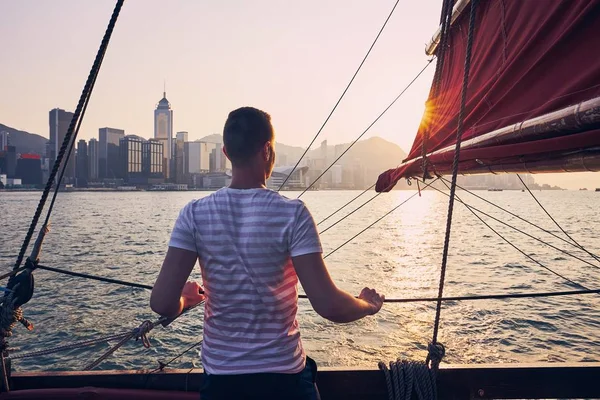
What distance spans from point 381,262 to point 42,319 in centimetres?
1531

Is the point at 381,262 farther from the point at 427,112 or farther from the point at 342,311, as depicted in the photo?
the point at 342,311

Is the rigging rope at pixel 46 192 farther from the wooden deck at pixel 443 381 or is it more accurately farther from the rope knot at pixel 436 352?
the rope knot at pixel 436 352

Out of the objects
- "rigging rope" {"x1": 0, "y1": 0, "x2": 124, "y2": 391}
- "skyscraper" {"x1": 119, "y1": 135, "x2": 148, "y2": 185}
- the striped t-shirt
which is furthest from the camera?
"skyscraper" {"x1": 119, "y1": 135, "x2": 148, "y2": 185}

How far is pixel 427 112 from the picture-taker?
213 inches

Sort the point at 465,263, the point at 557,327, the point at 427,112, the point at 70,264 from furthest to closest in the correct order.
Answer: the point at 465,263 < the point at 70,264 < the point at 557,327 < the point at 427,112

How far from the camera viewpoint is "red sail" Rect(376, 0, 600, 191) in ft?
8.69

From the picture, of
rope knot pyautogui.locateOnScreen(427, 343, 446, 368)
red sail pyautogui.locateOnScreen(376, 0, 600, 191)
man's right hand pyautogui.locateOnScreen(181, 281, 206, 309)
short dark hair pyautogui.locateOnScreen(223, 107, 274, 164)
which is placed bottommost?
rope knot pyautogui.locateOnScreen(427, 343, 446, 368)

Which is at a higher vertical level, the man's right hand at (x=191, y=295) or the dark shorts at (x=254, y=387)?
the man's right hand at (x=191, y=295)

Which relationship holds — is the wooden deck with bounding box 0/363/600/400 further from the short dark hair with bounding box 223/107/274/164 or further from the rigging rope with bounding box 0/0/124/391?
the short dark hair with bounding box 223/107/274/164

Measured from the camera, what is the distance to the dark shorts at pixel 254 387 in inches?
64.9

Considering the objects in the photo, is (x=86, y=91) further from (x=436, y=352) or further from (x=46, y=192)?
(x=436, y=352)

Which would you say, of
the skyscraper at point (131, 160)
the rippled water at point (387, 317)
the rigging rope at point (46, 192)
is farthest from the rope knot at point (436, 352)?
the skyscraper at point (131, 160)

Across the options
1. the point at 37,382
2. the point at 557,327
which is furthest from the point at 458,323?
the point at 37,382

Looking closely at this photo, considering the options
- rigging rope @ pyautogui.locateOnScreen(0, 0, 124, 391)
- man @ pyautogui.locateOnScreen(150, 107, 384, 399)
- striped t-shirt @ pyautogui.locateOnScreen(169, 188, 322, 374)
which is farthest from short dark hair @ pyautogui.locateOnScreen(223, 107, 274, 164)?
rigging rope @ pyautogui.locateOnScreen(0, 0, 124, 391)
